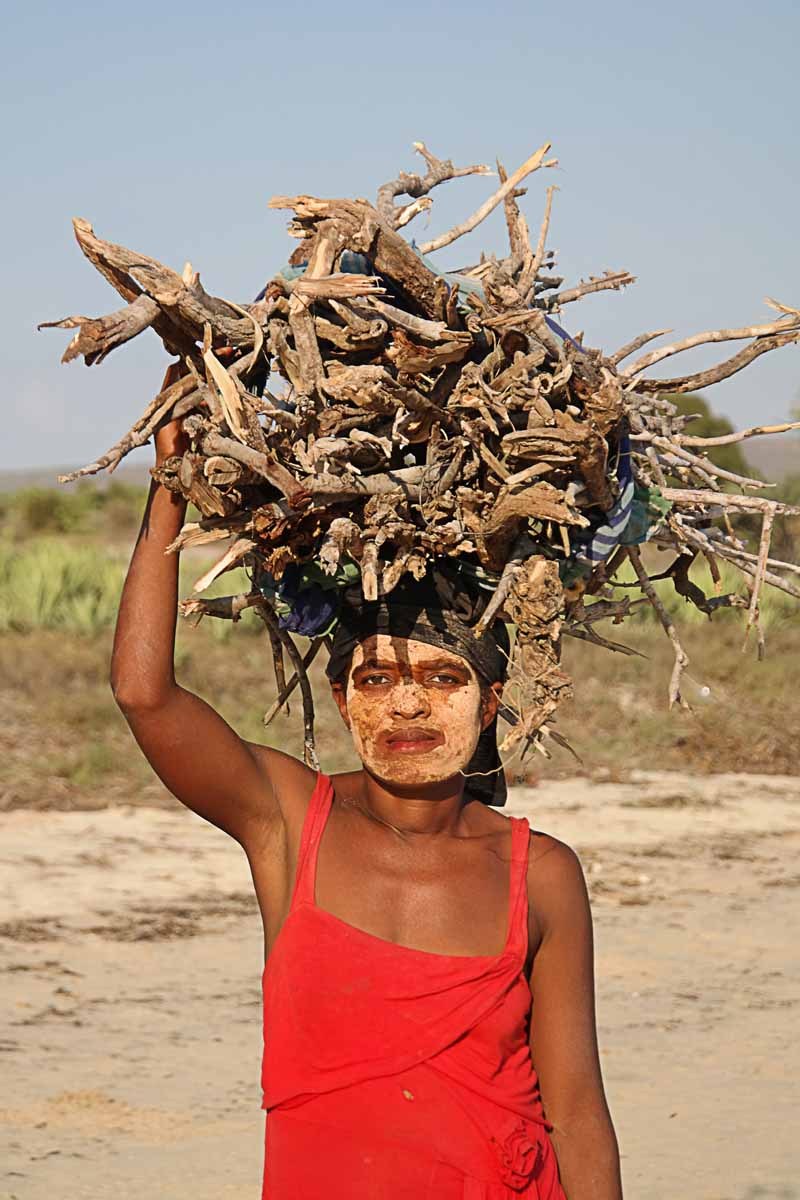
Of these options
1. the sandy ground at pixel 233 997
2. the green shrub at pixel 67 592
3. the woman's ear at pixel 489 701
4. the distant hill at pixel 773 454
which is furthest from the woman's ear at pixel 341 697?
the distant hill at pixel 773 454

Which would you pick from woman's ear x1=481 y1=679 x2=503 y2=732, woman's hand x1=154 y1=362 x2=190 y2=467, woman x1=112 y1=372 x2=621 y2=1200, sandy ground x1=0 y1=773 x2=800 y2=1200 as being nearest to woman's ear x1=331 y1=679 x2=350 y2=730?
woman x1=112 y1=372 x2=621 y2=1200

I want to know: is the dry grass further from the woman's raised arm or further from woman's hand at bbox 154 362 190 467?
woman's hand at bbox 154 362 190 467

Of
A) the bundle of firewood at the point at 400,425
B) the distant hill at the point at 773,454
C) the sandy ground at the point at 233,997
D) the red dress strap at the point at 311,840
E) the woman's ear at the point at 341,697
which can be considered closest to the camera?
the bundle of firewood at the point at 400,425

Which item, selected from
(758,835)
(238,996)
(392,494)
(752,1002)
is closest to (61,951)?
(238,996)

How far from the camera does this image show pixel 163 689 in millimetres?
2375

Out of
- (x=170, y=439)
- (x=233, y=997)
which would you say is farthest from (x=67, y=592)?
(x=170, y=439)

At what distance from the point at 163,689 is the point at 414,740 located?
1.47ft

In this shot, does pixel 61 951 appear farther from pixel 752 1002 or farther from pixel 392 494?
pixel 392 494

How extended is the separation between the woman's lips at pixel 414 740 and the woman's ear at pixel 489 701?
0.40 ft

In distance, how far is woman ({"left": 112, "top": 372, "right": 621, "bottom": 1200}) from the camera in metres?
2.31

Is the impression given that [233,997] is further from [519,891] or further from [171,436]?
[171,436]

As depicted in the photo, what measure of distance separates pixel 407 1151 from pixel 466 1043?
0.19m

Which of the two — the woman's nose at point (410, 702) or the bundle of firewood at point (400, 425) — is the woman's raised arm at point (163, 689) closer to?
the bundle of firewood at point (400, 425)

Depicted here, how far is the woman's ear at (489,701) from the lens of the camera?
2.66m
